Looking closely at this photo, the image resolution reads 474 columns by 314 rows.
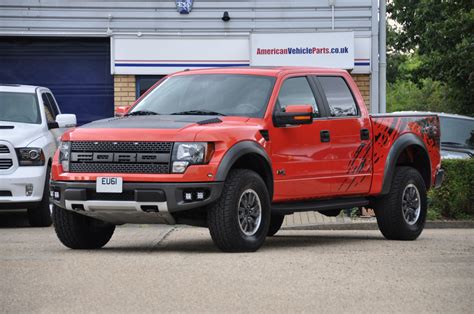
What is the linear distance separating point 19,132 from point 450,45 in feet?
58.0

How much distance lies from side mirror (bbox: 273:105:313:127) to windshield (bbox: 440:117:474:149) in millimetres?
11528

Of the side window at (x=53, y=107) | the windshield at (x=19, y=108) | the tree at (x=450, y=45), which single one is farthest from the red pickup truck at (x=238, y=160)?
the tree at (x=450, y=45)

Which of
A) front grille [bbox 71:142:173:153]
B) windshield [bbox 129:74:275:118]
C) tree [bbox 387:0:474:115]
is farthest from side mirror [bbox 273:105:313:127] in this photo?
tree [bbox 387:0:474:115]

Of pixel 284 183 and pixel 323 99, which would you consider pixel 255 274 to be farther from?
pixel 323 99

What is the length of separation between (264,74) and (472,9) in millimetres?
16439

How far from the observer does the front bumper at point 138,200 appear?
39.9 feet

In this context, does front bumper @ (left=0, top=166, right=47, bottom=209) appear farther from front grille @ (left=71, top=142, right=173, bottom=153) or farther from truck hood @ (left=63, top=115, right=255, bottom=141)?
front grille @ (left=71, top=142, right=173, bottom=153)

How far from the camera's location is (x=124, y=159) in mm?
12445

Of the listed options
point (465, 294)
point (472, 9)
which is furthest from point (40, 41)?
point (465, 294)

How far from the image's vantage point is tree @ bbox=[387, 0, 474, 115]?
30500 millimetres

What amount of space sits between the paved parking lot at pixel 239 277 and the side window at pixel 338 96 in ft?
4.67

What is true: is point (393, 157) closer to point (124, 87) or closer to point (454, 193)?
point (454, 193)

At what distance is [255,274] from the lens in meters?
10.7

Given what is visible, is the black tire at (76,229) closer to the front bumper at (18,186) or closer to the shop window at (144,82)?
the front bumper at (18,186)
